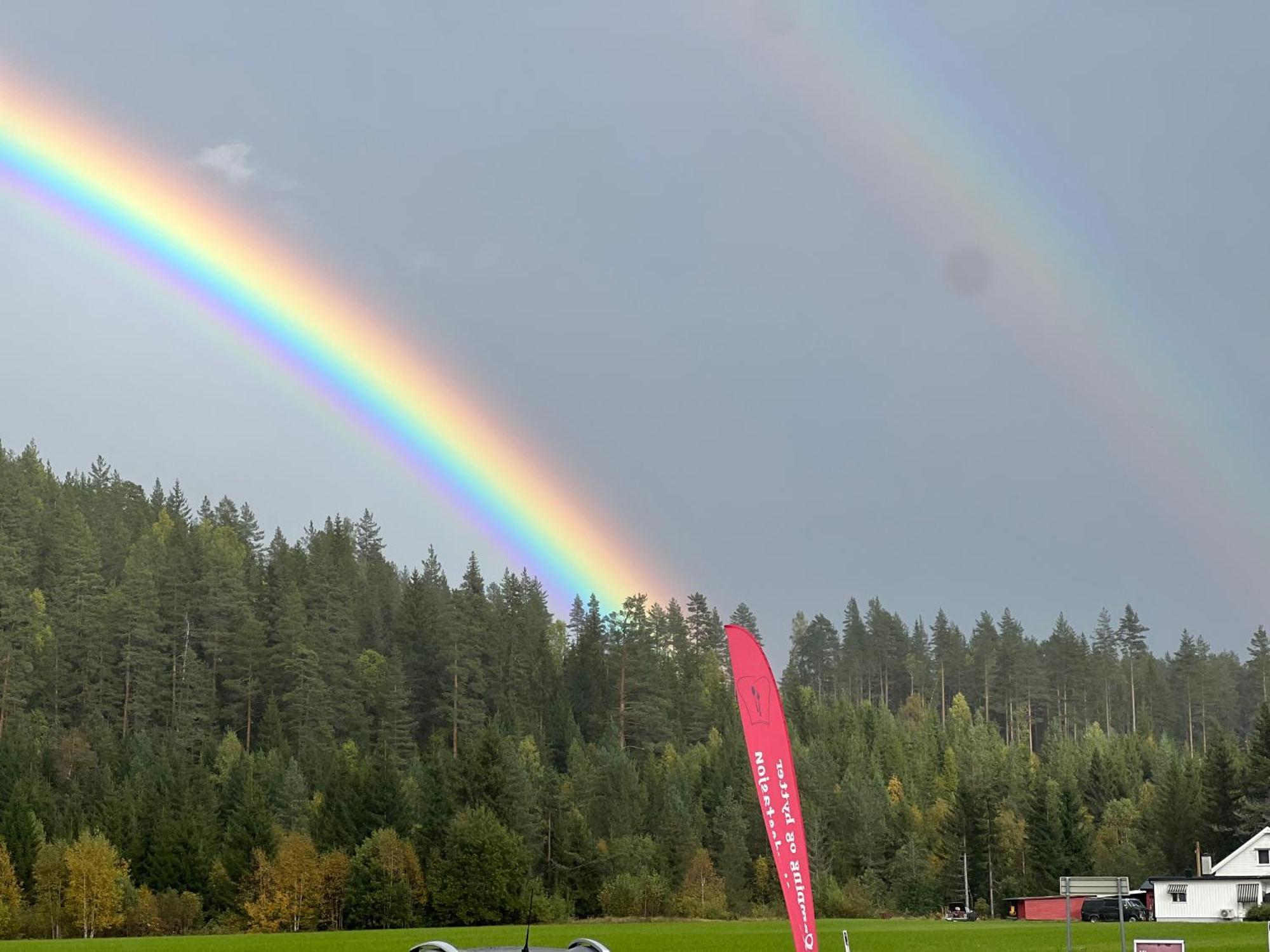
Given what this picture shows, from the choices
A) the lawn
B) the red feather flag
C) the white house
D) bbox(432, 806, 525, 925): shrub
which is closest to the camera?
the red feather flag

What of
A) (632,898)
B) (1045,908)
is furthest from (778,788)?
(632,898)

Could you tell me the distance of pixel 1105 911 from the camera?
97438 millimetres

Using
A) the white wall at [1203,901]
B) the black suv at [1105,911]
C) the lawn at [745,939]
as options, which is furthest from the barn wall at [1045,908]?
the white wall at [1203,901]

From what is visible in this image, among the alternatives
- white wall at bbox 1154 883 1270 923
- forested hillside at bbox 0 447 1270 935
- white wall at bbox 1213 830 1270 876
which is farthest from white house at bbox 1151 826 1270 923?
forested hillside at bbox 0 447 1270 935

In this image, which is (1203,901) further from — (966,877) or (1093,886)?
(1093,886)

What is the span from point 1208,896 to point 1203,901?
19.1 inches

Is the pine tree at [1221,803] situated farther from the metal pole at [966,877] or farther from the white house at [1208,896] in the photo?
the white house at [1208,896]

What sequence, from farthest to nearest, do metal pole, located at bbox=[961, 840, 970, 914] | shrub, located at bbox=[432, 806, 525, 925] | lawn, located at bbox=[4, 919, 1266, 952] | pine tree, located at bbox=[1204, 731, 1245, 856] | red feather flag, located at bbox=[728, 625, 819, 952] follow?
metal pole, located at bbox=[961, 840, 970, 914] → pine tree, located at bbox=[1204, 731, 1245, 856] → shrub, located at bbox=[432, 806, 525, 925] → lawn, located at bbox=[4, 919, 1266, 952] → red feather flag, located at bbox=[728, 625, 819, 952]

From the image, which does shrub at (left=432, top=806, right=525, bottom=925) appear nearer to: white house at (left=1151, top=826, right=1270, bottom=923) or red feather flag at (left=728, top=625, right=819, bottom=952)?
white house at (left=1151, top=826, right=1270, bottom=923)

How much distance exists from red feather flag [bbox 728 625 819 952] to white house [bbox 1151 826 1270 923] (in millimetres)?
74994

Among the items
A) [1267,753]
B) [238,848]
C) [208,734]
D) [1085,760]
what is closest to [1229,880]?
[1267,753]

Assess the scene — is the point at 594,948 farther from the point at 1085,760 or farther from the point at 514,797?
the point at 1085,760

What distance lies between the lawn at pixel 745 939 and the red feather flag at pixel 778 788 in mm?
30137

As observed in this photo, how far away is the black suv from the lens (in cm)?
9662
